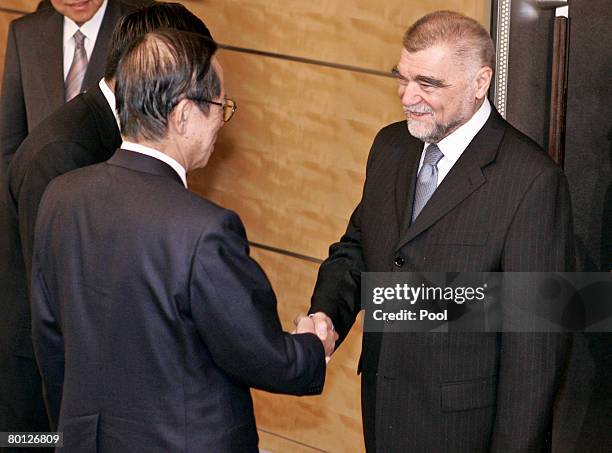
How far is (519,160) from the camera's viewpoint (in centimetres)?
289

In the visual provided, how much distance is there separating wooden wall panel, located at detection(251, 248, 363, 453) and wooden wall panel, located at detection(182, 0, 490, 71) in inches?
33.8

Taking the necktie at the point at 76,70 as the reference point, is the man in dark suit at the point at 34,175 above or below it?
below

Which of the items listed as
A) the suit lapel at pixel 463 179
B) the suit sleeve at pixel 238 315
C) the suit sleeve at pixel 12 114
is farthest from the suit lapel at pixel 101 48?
the suit sleeve at pixel 238 315

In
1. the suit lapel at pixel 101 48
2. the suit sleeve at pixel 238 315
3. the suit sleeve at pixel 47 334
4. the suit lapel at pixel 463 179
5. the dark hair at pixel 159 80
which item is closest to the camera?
the suit sleeve at pixel 238 315

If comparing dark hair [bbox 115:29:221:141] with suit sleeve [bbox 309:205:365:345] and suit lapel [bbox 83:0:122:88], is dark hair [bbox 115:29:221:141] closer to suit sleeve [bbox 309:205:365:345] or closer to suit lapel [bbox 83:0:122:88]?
suit sleeve [bbox 309:205:365:345]

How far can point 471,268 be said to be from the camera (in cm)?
289

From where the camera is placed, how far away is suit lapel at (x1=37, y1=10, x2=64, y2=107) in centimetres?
449

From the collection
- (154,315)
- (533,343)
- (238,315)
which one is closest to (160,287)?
(154,315)

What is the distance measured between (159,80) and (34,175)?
3.09 ft

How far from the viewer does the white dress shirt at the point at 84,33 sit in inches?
177

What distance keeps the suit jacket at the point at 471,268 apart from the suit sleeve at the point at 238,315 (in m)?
0.48

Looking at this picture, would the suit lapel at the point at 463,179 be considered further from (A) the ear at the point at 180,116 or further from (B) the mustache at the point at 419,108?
(A) the ear at the point at 180,116

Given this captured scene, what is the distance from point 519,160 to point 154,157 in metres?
0.96

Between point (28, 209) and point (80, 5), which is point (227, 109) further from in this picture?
point (80, 5)
